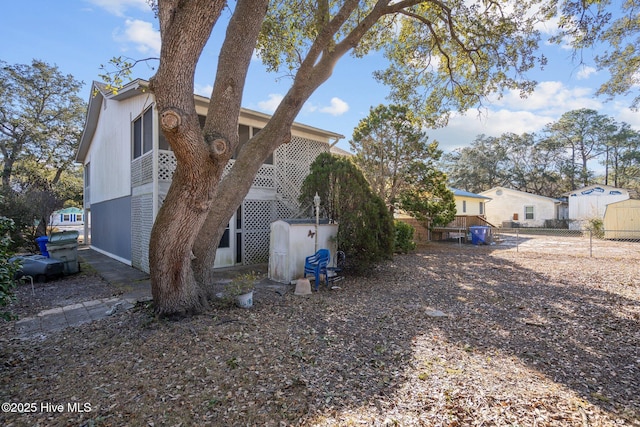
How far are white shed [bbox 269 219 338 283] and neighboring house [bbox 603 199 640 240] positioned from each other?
18386 mm

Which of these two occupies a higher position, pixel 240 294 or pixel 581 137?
pixel 581 137

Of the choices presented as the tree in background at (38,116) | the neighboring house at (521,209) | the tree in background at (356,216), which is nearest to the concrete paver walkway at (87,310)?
the tree in background at (356,216)

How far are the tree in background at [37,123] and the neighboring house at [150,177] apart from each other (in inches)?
237

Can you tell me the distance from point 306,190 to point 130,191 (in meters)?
5.57

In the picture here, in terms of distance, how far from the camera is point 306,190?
29.3 ft

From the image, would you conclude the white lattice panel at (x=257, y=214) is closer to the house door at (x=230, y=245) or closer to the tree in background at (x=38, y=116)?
the house door at (x=230, y=245)

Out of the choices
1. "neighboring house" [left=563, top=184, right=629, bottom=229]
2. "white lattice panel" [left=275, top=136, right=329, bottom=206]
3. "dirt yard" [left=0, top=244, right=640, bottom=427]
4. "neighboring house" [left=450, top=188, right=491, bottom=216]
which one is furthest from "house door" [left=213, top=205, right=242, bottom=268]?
"neighboring house" [left=563, top=184, right=629, bottom=229]

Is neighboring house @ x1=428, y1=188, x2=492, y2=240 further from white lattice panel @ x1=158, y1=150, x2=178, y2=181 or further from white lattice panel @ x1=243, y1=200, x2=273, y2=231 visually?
white lattice panel @ x1=158, y1=150, x2=178, y2=181

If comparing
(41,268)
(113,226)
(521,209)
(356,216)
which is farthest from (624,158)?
(41,268)

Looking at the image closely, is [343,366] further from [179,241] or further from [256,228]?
[256,228]

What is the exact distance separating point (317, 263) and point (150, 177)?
199 inches

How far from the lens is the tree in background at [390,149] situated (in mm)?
12789

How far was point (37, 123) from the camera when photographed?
56.0ft

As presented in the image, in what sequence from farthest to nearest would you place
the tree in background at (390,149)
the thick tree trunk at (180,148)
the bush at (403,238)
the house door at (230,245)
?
the tree in background at (390,149)
the bush at (403,238)
the house door at (230,245)
the thick tree trunk at (180,148)
